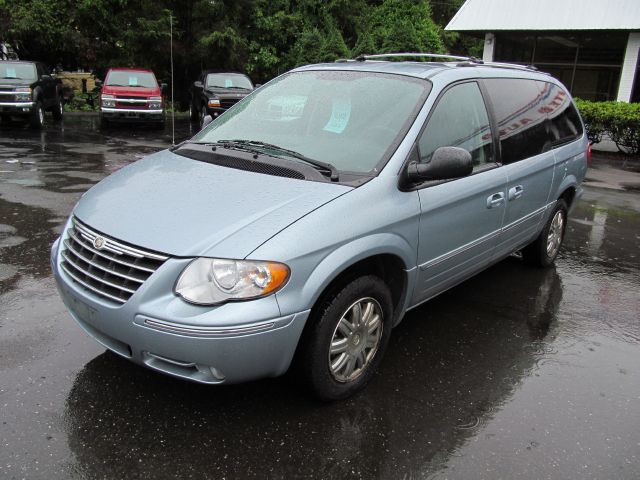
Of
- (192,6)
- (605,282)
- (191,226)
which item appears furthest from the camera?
(192,6)

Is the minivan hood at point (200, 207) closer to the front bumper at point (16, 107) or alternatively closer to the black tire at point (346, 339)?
the black tire at point (346, 339)

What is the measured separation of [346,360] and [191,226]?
1123 mm

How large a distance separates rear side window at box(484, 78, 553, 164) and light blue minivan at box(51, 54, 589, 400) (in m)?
0.02

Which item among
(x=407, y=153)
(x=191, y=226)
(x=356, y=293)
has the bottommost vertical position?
(x=356, y=293)

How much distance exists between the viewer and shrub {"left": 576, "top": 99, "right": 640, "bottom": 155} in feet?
47.5

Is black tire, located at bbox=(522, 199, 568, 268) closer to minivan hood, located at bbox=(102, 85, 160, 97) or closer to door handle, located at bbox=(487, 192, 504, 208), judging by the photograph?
door handle, located at bbox=(487, 192, 504, 208)

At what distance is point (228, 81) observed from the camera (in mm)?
17984

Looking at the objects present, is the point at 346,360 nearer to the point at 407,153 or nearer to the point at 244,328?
the point at 244,328

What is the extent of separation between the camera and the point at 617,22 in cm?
1927

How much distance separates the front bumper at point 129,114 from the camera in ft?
53.6

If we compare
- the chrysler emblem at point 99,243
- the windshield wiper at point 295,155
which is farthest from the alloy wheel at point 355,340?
the chrysler emblem at point 99,243

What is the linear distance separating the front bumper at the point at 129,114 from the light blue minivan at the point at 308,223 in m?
13.0

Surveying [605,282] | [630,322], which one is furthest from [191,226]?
[605,282]

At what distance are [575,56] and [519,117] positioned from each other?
66.7 feet
